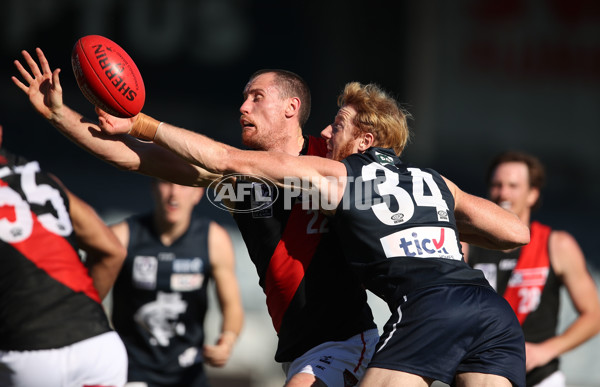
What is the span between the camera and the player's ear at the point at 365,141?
4.35 meters

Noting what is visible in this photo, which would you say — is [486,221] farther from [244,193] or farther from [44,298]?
[44,298]

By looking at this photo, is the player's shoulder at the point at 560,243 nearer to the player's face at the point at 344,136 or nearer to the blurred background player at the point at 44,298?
the player's face at the point at 344,136

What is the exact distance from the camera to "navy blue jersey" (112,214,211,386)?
625cm

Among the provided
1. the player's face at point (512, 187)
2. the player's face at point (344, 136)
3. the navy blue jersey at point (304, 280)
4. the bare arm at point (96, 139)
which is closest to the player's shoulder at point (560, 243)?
the player's face at point (512, 187)

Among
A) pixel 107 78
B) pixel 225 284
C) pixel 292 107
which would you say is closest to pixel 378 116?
pixel 292 107

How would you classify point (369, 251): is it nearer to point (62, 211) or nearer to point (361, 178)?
point (361, 178)

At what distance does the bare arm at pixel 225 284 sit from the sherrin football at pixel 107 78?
2.62m

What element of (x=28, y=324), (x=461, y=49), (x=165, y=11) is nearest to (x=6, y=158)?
(x=28, y=324)

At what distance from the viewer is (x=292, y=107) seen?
4.70 m

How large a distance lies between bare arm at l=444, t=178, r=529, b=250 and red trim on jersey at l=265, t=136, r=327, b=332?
74 cm

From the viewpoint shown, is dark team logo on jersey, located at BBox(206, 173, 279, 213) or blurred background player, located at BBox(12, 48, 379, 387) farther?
dark team logo on jersey, located at BBox(206, 173, 279, 213)

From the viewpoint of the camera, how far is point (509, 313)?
3.76m

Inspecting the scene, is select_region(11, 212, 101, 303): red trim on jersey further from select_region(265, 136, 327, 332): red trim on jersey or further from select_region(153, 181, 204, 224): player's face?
select_region(153, 181, 204, 224): player's face

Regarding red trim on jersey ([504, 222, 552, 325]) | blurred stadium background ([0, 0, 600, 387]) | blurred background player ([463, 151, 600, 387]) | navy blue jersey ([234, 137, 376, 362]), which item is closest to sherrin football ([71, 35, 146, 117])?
navy blue jersey ([234, 137, 376, 362])
